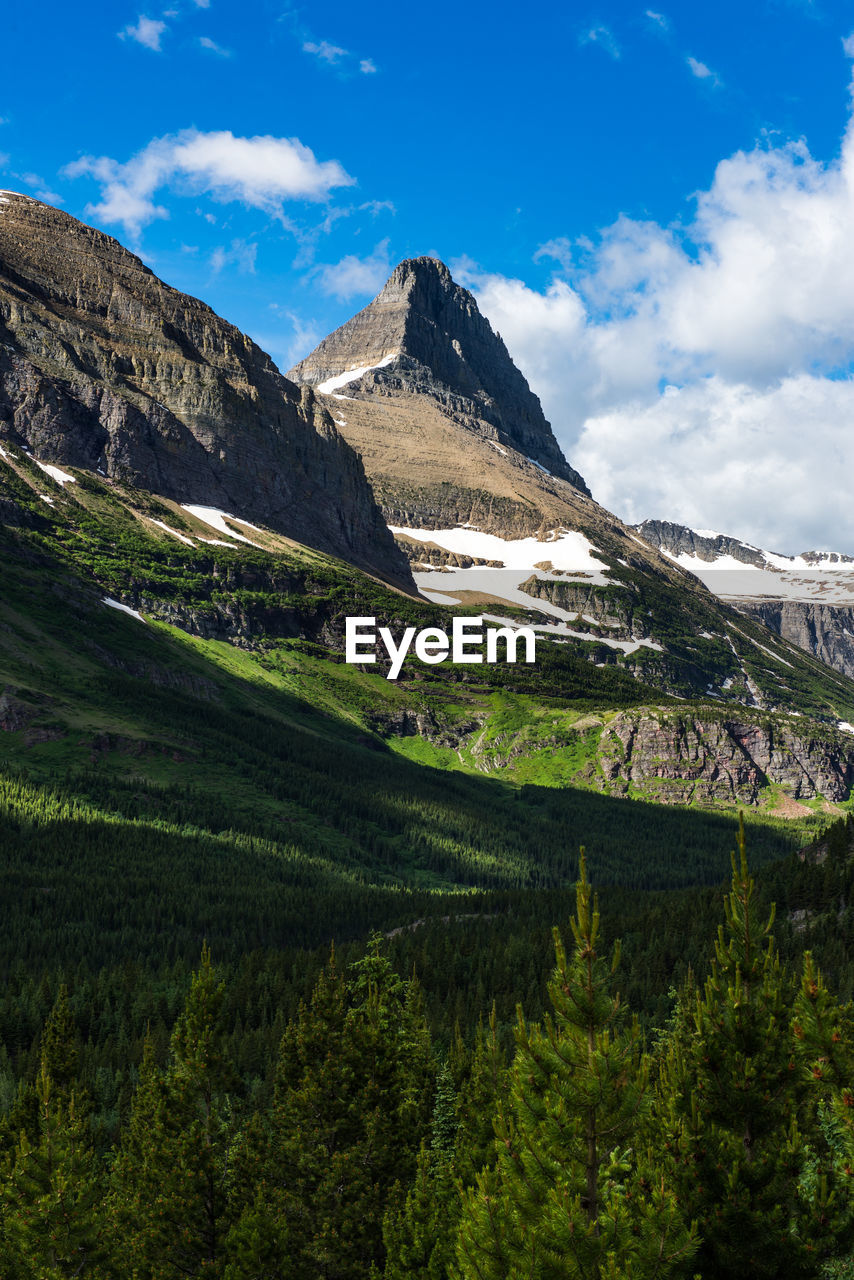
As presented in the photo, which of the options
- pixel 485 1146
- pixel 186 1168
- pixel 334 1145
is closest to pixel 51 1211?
pixel 186 1168

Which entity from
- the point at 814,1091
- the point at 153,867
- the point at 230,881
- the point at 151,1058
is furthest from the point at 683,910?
the point at 814,1091

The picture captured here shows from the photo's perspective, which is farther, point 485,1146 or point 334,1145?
point 334,1145

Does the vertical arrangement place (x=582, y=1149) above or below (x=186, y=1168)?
above

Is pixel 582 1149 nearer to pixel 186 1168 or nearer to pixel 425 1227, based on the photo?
pixel 425 1227

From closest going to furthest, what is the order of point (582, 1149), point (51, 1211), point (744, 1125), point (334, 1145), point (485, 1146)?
point (582, 1149)
point (744, 1125)
point (51, 1211)
point (485, 1146)
point (334, 1145)

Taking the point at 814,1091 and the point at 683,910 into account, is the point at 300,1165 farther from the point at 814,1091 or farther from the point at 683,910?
the point at 683,910

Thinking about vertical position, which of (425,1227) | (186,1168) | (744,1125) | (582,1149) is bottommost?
(186,1168)

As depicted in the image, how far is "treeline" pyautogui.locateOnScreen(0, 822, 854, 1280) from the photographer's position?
1481 centimetres

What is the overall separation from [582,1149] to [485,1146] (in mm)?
21103

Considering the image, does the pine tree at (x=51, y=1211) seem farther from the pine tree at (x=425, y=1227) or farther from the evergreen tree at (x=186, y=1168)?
the pine tree at (x=425, y=1227)

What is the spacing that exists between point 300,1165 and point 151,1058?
32.0 ft

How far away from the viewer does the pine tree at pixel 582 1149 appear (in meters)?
14.2

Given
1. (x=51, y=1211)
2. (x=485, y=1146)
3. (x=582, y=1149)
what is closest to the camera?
(x=582, y=1149)

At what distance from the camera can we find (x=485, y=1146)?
108 feet
